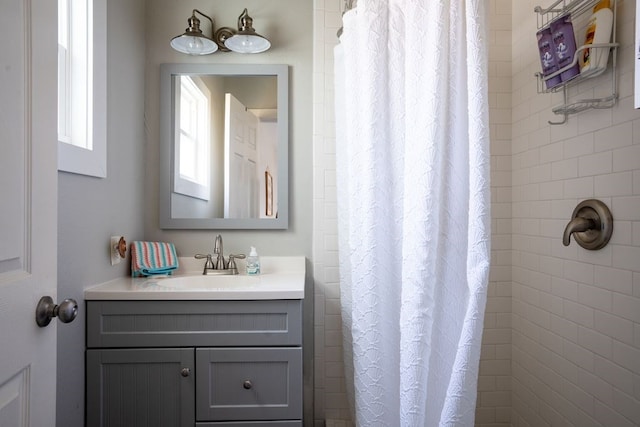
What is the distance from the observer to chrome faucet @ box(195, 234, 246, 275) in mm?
1914

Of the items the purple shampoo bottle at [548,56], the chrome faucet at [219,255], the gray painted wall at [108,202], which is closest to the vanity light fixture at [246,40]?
the gray painted wall at [108,202]

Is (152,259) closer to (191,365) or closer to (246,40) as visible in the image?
(191,365)

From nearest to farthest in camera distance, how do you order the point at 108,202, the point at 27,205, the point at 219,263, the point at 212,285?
the point at 27,205 → the point at 108,202 → the point at 212,285 → the point at 219,263

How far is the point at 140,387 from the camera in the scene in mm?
1432

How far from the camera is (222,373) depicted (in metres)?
1.44

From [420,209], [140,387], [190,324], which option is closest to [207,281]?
[190,324]

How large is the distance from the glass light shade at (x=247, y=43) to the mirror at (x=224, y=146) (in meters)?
0.08

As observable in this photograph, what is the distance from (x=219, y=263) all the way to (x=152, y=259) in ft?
1.04

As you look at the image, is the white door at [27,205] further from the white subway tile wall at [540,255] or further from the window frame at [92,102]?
the white subway tile wall at [540,255]

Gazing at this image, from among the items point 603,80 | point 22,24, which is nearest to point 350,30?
point 603,80

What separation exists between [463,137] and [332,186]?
89cm

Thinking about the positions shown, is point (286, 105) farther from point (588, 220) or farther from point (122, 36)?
point (588, 220)

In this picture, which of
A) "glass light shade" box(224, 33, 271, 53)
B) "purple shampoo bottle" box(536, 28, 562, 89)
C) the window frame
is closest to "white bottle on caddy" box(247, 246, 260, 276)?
the window frame

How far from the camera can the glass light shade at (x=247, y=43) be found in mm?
1875
